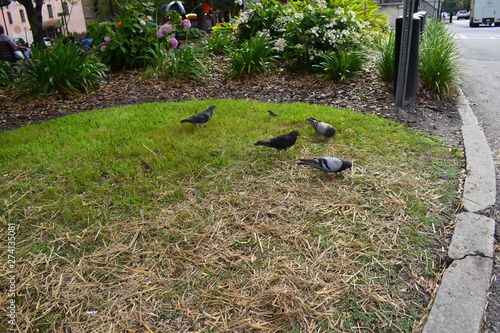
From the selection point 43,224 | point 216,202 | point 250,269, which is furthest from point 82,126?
point 250,269

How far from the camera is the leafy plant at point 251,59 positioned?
22.8 ft

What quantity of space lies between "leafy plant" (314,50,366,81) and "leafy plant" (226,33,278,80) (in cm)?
116

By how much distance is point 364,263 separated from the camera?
91.4 inches

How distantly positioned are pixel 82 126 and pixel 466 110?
5.87 m

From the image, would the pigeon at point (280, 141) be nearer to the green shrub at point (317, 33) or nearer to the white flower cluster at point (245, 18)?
the green shrub at point (317, 33)

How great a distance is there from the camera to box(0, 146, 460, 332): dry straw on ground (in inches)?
77.7

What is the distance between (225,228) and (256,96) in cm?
405

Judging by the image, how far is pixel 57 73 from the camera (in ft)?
20.9

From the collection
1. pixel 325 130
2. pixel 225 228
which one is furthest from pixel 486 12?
pixel 225 228

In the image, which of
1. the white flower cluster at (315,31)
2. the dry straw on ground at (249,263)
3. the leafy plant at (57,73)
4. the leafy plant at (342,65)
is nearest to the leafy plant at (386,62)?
the leafy plant at (342,65)

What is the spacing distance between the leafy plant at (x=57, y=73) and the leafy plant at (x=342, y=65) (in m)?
4.69

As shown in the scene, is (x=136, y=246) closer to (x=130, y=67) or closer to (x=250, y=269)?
(x=250, y=269)

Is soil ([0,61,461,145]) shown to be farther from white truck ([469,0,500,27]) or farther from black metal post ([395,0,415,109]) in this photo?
white truck ([469,0,500,27])

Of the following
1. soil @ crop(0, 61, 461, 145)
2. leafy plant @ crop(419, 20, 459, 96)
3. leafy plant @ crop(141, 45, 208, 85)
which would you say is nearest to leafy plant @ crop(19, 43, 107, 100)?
soil @ crop(0, 61, 461, 145)
